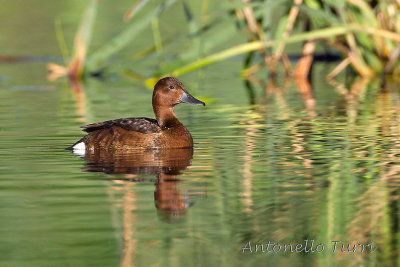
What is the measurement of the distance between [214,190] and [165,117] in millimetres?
3013

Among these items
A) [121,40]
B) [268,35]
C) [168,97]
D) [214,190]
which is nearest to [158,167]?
[214,190]

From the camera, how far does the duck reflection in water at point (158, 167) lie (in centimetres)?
659

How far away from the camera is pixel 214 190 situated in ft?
23.5

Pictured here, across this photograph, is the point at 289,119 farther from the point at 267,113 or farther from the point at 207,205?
the point at 207,205

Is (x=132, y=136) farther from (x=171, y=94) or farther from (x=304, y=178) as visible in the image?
(x=304, y=178)

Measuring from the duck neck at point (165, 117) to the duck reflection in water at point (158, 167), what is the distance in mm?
485

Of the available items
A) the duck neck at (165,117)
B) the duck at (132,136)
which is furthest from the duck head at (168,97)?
the duck at (132,136)

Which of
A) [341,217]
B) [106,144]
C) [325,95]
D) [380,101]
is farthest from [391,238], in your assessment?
[325,95]

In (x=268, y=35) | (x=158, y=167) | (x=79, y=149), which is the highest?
(x=268, y=35)

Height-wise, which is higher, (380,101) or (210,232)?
(380,101)

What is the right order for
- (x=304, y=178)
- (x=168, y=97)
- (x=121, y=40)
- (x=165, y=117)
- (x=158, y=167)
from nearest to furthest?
(x=304, y=178), (x=158, y=167), (x=165, y=117), (x=168, y=97), (x=121, y=40)

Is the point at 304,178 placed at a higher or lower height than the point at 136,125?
lower

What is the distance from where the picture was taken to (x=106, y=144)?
956 cm

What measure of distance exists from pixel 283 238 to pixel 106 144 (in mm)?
4251
